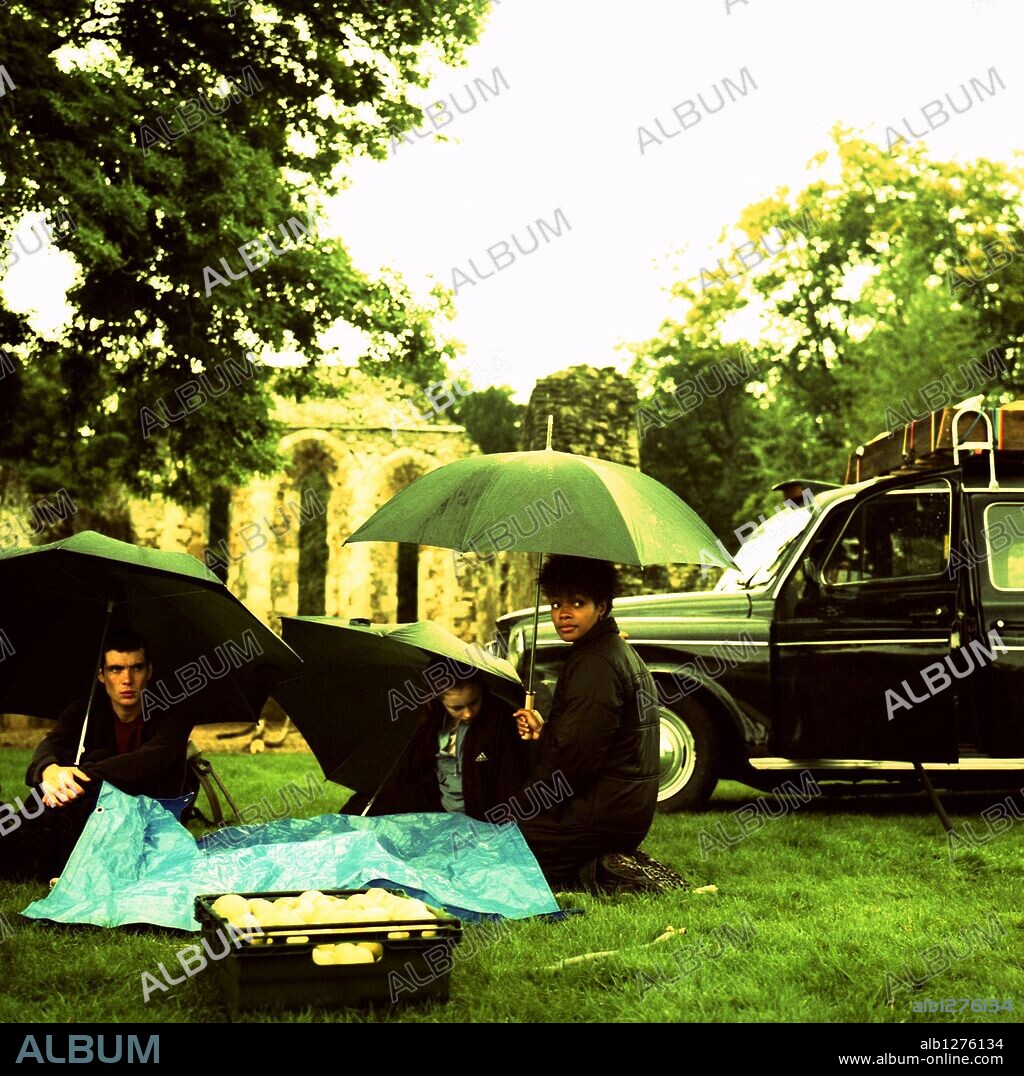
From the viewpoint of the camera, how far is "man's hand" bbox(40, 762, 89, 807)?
545 cm

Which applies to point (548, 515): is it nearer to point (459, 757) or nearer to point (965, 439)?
point (459, 757)

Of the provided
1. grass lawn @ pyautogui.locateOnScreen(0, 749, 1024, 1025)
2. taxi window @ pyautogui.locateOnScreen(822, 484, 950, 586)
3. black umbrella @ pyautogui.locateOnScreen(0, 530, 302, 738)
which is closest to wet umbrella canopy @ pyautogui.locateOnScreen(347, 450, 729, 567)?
black umbrella @ pyautogui.locateOnScreen(0, 530, 302, 738)

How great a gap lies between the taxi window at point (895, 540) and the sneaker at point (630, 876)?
11.0 feet

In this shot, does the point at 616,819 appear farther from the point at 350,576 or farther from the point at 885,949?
the point at 350,576

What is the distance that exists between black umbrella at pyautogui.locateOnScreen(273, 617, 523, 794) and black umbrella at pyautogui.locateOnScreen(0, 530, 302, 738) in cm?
17

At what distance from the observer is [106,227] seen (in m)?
11.5

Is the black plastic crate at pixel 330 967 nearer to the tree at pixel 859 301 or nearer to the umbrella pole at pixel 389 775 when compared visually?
the umbrella pole at pixel 389 775

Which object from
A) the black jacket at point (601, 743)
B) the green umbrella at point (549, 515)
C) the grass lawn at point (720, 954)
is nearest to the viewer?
the grass lawn at point (720, 954)

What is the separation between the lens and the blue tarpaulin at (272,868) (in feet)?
17.0

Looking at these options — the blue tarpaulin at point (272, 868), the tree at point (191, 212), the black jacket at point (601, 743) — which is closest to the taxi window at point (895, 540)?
the black jacket at point (601, 743)

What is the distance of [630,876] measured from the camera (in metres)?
5.89

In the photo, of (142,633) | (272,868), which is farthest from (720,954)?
(142,633)
